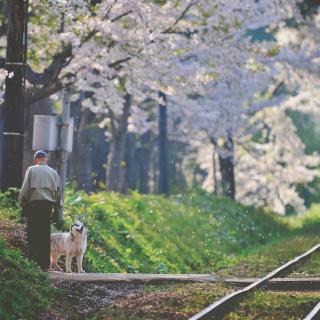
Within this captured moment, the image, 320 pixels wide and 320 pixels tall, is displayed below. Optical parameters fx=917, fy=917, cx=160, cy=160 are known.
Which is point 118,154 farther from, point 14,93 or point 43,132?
point 43,132

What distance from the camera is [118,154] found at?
36.3 meters

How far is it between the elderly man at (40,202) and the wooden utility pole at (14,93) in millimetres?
2365

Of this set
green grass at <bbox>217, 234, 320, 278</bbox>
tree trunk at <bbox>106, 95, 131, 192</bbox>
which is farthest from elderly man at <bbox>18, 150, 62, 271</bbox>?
tree trunk at <bbox>106, 95, 131, 192</bbox>

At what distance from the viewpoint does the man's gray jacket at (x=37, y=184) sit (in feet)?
45.9

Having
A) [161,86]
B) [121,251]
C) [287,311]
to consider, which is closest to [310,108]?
[161,86]

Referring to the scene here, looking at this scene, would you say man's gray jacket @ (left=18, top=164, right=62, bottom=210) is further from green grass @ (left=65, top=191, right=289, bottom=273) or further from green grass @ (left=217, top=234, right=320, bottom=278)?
green grass @ (left=217, top=234, right=320, bottom=278)

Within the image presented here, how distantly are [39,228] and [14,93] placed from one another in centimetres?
337

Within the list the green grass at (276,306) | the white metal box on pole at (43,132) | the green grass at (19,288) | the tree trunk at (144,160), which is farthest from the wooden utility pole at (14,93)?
the tree trunk at (144,160)

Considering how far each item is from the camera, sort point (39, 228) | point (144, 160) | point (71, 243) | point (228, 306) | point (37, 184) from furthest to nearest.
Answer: point (144, 160), point (71, 243), point (39, 228), point (37, 184), point (228, 306)

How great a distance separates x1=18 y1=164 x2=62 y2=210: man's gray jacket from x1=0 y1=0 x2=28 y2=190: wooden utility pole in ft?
8.19

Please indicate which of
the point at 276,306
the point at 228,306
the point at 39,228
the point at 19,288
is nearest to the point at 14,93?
the point at 39,228

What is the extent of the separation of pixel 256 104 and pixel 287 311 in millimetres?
30674

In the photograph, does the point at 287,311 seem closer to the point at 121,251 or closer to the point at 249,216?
the point at 121,251

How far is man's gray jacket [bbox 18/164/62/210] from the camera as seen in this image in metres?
14.0
